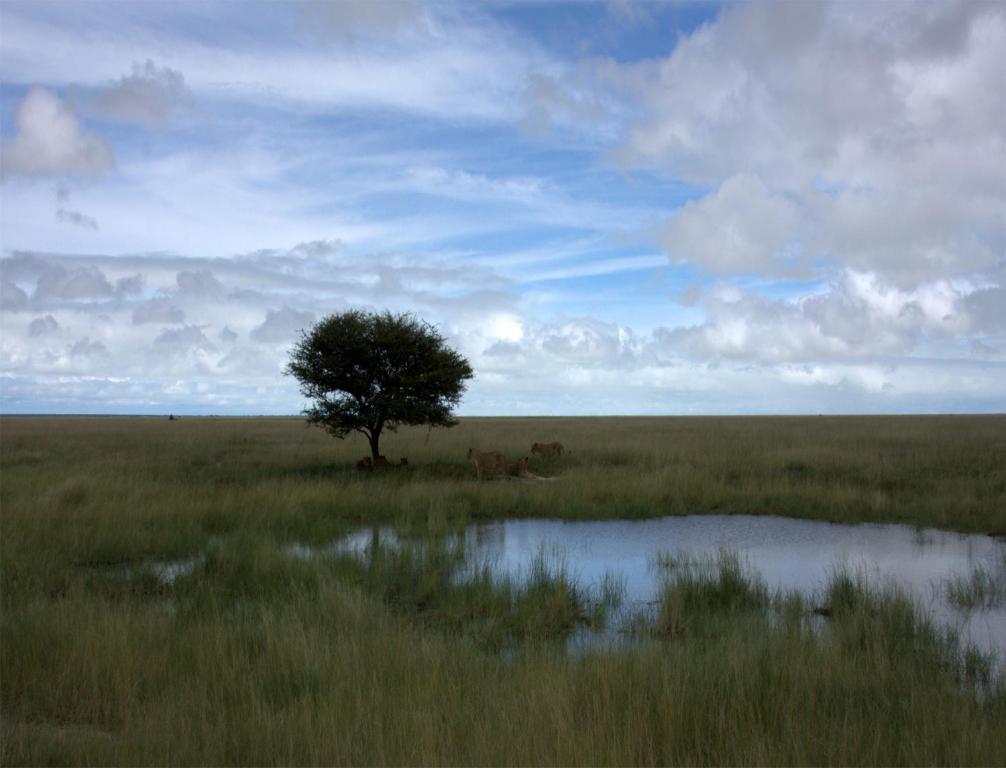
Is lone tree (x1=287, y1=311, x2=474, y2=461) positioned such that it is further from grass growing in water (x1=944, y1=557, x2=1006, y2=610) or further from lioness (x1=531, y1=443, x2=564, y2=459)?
grass growing in water (x1=944, y1=557, x2=1006, y2=610)

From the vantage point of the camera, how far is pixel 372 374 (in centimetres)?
2375

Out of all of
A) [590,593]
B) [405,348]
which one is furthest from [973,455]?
[590,593]

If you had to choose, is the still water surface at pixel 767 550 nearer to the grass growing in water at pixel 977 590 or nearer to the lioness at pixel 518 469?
the grass growing in water at pixel 977 590

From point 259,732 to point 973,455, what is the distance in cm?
2784

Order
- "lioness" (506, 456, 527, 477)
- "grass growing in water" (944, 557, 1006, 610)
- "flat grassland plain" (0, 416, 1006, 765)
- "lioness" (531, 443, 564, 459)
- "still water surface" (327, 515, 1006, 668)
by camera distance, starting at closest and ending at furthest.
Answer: "flat grassland plain" (0, 416, 1006, 765) < "grass growing in water" (944, 557, 1006, 610) < "still water surface" (327, 515, 1006, 668) < "lioness" (506, 456, 527, 477) < "lioness" (531, 443, 564, 459)

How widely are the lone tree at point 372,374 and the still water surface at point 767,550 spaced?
8.37 metres

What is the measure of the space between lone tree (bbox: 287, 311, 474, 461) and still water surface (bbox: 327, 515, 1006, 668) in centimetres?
837

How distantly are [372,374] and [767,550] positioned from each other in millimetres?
14305

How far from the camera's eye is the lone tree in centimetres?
2347

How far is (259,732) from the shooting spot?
507 centimetres

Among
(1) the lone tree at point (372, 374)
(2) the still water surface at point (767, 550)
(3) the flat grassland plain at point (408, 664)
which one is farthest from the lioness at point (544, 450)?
(3) the flat grassland plain at point (408, 664)

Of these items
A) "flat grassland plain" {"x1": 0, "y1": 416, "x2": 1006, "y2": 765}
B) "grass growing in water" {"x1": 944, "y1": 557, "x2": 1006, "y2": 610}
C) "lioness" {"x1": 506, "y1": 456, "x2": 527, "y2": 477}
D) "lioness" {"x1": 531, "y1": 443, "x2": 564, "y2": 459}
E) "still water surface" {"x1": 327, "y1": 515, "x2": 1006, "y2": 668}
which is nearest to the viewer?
"flat grassland plain" {"x1": 0, "y1": 416, "x2": 1006, "y2": 765}

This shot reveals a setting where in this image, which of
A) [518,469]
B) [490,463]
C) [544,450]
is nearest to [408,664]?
[490,463]

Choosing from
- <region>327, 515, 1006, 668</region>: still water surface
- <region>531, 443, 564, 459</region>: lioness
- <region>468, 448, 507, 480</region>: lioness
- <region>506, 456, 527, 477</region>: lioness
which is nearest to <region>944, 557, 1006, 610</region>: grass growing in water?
<region>327, 515, 1006, 668</region>: still water surface
